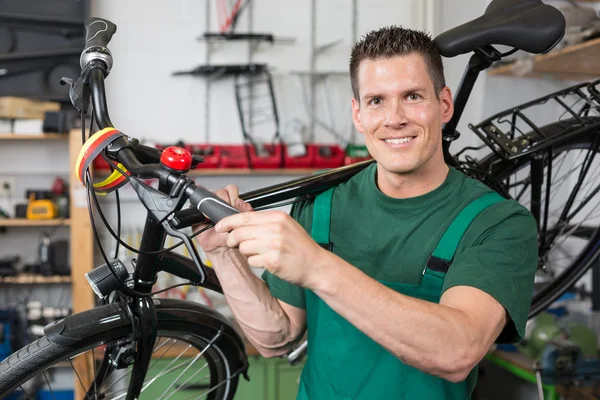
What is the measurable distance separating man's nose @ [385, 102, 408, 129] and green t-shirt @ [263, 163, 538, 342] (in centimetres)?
17

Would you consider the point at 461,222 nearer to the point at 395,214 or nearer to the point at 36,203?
the point at 395,214

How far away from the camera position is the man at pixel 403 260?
0.99 metres

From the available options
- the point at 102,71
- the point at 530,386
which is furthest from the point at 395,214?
the point at 530,386

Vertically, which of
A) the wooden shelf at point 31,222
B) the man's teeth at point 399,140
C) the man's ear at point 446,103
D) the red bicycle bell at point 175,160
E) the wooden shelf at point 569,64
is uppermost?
the wooden shelf at point 569,64

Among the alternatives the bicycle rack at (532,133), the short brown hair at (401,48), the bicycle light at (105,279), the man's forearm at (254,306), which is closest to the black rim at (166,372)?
the bicycle light at (105,279)

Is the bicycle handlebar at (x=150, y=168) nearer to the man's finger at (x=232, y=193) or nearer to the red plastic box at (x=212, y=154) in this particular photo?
the man's finger at (x=232, y=193)

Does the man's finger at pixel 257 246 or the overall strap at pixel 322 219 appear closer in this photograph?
the man's finger at pixel 257 246

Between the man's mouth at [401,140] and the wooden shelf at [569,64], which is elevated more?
the wooden shelf at [569,64]

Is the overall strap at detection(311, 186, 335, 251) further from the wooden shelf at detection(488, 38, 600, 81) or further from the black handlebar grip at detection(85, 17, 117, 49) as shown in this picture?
the wooden shelf at detection(488, 38, 600, 81)

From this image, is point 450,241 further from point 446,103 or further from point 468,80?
point 468,80

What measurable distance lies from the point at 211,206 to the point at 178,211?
0.09m

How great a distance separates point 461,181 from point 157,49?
8.80ft

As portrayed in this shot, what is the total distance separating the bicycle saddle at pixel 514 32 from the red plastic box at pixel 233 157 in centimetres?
211

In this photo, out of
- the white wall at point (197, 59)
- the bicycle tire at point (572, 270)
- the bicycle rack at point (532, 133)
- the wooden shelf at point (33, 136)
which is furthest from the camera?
the white wall at point (197, 59)
